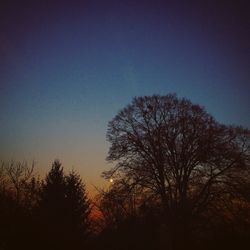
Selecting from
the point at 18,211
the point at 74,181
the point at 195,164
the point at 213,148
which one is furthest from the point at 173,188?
the point at 18,211

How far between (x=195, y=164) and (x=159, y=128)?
336cm

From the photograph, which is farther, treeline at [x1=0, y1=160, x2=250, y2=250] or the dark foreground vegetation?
the dark foreground vegetation

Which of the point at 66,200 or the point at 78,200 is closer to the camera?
the point at 66,200

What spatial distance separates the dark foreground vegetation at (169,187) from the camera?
20.2 m

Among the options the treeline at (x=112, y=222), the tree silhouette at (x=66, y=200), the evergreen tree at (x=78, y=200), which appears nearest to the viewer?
the treeline at (x=112, y=222)

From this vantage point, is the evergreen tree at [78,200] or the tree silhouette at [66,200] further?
the evergreen tree at [78,200]

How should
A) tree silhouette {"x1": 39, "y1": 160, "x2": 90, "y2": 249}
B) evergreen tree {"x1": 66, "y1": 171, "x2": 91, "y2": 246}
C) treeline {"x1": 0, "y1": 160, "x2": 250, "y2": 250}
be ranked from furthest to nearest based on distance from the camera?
evergreen tree {"x1": 66, "y1": 171, "x2": 91, "y2": 246} < tree silhouette {"x1": 39, "y1": 160, "x2": 90, "y2": 249} < treeline {"x1": 0, "y1": 160, "x2": 250, "y2": 250}

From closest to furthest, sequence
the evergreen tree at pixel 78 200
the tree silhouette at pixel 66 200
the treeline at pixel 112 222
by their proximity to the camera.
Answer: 1. the treeline at pixel 112 222
2. the tree silhouette at pixel 66 200
3. the evergreen tree at pixel 78 200

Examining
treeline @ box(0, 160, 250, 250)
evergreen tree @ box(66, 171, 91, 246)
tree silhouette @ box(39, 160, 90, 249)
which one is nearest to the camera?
treeline @ box(0, 160, 250, 250)

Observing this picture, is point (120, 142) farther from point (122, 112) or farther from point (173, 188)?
point (173, 188)

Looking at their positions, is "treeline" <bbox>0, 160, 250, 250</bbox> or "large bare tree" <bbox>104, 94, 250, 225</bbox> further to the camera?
"large bare tree" <bbox>104, 94, 250, 225</bbox>

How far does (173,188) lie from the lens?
23.4 m

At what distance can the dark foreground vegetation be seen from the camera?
20.2 meters

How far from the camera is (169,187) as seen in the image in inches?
922
